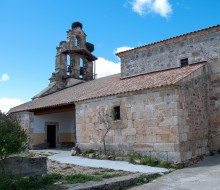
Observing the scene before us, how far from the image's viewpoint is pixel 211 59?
1103 cm

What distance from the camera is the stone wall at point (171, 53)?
11.1 metres

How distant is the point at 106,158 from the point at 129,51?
575 cm

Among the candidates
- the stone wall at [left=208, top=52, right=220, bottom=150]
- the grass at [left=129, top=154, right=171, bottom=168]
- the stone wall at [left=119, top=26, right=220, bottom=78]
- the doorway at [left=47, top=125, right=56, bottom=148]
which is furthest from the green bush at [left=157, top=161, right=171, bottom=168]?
the doorway at [left=47, top=125, right=56, bottom=148]

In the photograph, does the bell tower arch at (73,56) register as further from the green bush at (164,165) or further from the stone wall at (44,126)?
the green bush at (164,165)

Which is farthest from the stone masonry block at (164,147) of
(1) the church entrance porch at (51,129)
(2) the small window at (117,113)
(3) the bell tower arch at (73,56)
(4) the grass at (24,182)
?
(3) the bell tower arch at (73,56)

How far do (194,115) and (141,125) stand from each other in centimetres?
191

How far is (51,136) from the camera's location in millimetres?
17391

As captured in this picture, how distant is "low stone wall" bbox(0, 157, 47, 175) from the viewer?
6520 millimetres

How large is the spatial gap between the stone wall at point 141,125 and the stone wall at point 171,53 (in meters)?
3.05

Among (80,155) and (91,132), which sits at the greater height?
(91,132)

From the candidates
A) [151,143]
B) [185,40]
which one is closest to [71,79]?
[185,40]

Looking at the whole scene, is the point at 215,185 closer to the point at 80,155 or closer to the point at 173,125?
the point at 173,125

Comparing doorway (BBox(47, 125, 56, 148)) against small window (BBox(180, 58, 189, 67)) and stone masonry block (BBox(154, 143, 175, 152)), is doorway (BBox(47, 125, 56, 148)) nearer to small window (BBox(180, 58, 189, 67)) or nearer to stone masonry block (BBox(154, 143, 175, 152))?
small window (BBox(180, 58, 189, 67))

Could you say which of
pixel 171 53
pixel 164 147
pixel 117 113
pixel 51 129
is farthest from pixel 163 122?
pixel 51 129
